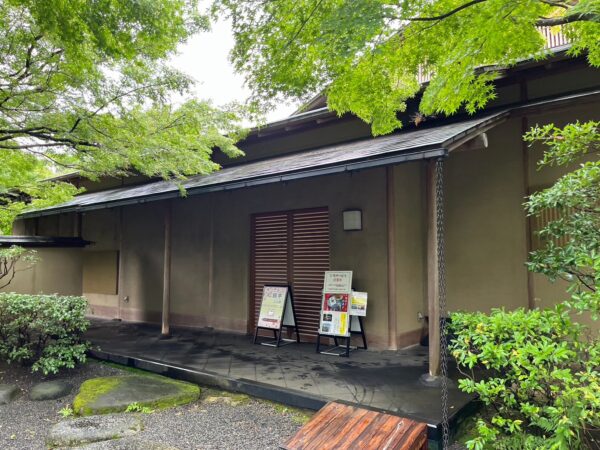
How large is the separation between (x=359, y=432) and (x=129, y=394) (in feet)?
9.29

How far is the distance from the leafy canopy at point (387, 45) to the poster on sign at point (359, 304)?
7.83ft

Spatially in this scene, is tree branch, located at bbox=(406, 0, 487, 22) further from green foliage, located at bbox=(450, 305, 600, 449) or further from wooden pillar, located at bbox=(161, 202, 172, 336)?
wooden pillar, located at bbox=(161, 202, 172, 336)

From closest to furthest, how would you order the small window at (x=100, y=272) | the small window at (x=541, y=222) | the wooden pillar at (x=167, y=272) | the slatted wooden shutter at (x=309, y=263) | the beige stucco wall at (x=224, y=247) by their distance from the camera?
1. the small window at (x=541, y=222)
2. the beige stucco wall at (x=224, y=247)
3. the slatted wooden shutter at (x=309, y=263)
4. the wooden pillar at (x=167, y=272)
5. the small window at (x=100, y=272)

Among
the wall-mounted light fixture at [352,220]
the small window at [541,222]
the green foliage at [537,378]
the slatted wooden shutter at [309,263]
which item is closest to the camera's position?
the green foliage at [537,378]

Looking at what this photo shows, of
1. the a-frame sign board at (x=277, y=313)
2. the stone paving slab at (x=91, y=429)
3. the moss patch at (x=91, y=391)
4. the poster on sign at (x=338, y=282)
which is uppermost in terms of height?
the poster on sign at (x=338, y=282)

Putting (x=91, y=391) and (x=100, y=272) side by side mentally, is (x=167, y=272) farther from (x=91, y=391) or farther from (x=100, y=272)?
(x=100, y=272)

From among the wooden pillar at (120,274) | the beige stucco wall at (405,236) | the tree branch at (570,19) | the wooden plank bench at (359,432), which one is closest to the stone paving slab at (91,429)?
the wooden plank bench at (359,432)

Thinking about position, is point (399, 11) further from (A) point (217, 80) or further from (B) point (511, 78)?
(A) point (217, 80)

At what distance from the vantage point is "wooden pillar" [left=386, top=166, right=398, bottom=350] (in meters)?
5.77

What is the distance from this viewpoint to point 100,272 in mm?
10195

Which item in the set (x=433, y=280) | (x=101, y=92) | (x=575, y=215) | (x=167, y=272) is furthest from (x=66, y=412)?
(x=575, y=215)

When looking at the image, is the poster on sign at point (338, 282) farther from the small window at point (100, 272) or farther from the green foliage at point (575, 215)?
the small window at point (100, 272)

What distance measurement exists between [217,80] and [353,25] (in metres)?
3.12

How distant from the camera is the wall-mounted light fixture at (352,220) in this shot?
6.18 metres
